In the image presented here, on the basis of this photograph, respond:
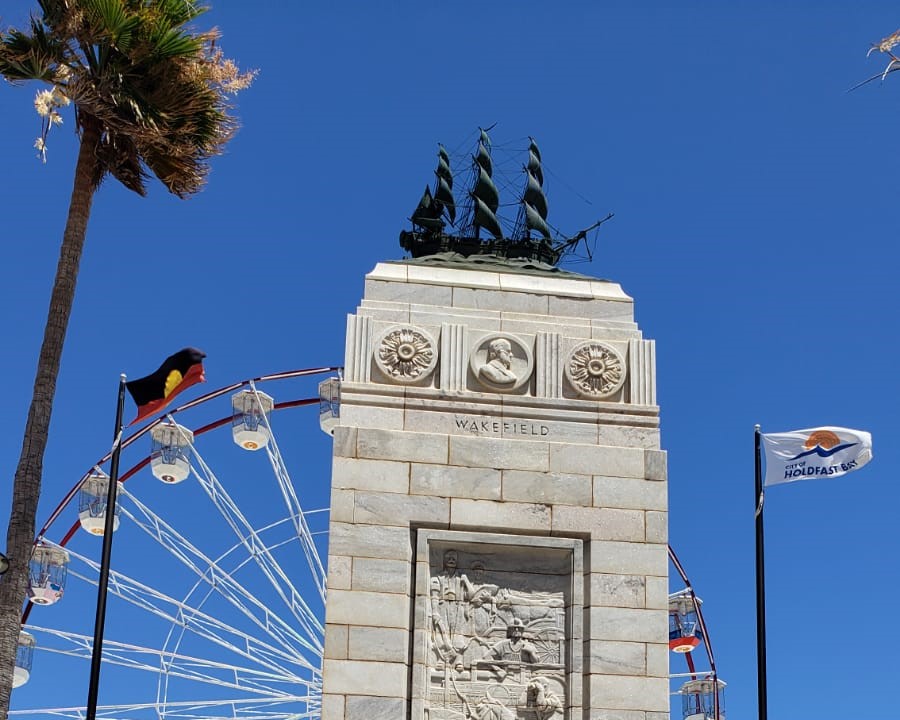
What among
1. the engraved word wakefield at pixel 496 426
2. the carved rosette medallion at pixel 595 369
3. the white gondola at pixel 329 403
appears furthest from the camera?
the white gondola at pixel 329 403

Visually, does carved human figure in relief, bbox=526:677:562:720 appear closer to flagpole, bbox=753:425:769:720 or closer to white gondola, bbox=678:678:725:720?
flagpole, bbox=753:425:769:720

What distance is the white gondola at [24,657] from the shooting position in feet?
116

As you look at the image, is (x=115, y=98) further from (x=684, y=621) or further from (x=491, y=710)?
(x=684, y=621)

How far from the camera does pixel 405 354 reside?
22.8 meters

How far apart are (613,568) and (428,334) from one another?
13.3 ft

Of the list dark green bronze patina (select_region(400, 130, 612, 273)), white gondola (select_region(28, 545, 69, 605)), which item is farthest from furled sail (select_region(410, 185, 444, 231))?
white gondola (select_region(28, 545, 69, 605))

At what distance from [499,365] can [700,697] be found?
60.6ft

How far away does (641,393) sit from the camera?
2309 cm

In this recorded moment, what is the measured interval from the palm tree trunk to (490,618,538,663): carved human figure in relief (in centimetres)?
614

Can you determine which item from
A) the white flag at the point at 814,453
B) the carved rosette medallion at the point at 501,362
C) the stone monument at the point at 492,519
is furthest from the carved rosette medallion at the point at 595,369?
the white flag at the point at 814,453

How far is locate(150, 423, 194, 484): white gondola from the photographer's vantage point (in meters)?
36.8

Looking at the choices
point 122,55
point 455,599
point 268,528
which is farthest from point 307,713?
point 122,55

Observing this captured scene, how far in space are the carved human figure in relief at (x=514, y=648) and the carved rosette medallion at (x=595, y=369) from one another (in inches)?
133

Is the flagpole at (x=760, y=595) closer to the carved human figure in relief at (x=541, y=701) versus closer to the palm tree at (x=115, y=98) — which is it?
the carved human figure in relief at (x=541, y=701)
